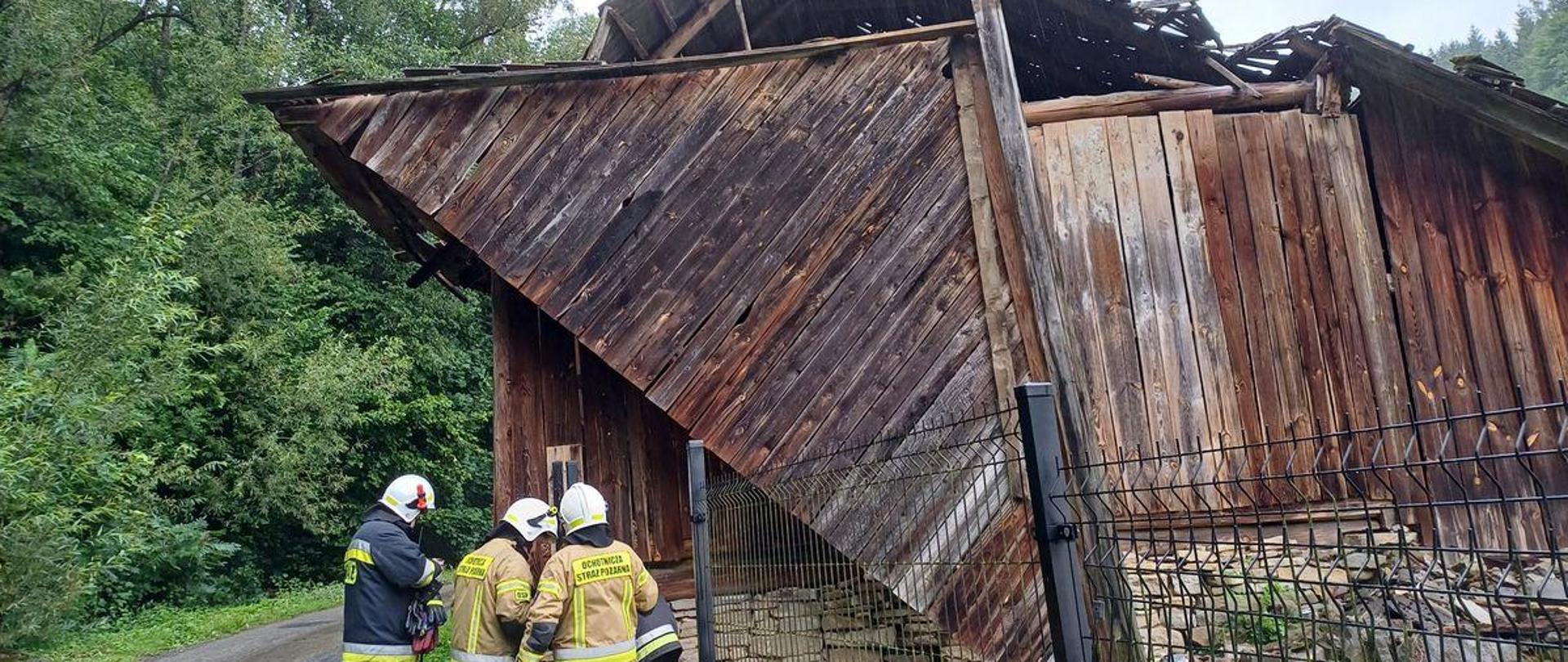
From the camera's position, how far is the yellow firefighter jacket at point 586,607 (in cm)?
524

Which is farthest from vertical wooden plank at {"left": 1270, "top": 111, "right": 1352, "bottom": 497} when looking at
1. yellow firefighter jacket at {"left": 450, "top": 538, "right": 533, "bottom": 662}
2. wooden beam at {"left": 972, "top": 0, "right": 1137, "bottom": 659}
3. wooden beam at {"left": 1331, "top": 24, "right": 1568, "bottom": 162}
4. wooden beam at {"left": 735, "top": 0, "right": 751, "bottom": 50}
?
yellow firefighter jacket at {"left": 450, "top": 538, "right": 533, "bottom": 662}

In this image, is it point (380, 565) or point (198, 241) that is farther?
point (198, 241)

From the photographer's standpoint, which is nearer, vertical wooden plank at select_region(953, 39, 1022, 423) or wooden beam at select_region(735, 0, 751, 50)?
vertical wooden plank at select_region(953, 39, 1022, 423)

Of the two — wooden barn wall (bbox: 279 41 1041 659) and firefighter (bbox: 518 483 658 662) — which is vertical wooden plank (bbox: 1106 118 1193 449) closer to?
wooden barn wall (bbox: 279 41 1041 659)

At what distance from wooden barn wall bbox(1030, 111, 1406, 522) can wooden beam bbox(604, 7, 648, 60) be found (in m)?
3.30

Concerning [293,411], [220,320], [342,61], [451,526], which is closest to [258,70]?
[342,61]

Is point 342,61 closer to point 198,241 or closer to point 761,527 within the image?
point 198,241

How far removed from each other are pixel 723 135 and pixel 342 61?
19.4m

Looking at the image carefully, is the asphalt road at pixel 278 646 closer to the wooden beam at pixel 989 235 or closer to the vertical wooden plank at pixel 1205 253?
the wooden beam at pixel 989 235

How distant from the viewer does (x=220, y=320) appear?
62.3 feet

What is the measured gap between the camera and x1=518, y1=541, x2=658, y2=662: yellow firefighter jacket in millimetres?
5238

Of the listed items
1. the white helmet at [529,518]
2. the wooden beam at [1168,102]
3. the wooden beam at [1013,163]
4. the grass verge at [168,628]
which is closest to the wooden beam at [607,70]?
the wooden beam at [1013,163]

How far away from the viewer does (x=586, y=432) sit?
8.05 meters

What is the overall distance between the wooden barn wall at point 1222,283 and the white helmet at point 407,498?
14.6 ft
